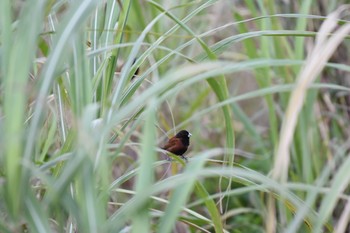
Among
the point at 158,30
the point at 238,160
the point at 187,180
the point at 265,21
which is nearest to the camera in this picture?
the point at 187,180

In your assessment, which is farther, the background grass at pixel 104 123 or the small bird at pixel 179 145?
the small bird at pixel 179 145

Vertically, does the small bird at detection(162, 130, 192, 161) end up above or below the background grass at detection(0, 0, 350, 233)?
below

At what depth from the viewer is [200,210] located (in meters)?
3.21

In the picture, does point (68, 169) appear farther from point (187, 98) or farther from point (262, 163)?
point (187, 98)

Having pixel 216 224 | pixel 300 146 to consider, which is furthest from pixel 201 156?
pixel 300 146

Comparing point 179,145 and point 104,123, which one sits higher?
point 104,123

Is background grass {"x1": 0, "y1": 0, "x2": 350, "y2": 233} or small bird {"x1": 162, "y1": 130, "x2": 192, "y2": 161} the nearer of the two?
background grass {"x1": 0, "y1": 0, "x2": 350, "y2": 233}

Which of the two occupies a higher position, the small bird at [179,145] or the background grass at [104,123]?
the background grass at [104,123]

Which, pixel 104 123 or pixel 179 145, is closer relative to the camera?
pixel 104 123

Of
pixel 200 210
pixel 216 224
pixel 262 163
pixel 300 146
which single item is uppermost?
pixel 216 224

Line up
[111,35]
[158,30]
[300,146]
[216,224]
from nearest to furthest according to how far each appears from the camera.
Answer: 1. [216,224]
2. [111,35]
3. [158,30]
4. [300,146]

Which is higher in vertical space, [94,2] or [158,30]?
[94,2]

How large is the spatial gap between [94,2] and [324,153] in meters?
1.70

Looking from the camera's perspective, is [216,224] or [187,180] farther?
[216,224]
